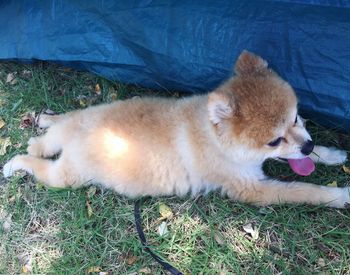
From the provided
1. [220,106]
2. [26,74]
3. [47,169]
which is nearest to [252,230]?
[220,106]

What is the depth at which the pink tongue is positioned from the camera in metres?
3.01

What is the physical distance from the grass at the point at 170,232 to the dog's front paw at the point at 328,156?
0.06 metres

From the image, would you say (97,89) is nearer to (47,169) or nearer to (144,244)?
(47,169)

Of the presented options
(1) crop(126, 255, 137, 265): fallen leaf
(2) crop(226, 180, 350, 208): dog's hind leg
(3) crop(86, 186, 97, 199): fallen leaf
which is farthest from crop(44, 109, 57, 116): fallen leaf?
(2) crop(226, 180, 350, 208): dog's hind leg

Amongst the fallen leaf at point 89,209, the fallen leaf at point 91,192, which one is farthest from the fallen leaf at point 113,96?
the fallen leaf at point 89,209

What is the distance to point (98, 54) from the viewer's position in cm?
348

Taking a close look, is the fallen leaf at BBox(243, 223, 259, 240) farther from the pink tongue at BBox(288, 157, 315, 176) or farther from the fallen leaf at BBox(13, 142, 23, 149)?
the fallen leaf at BBox(13, 142, 23, 149)

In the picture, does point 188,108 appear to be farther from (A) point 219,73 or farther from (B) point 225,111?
(B) point 225,111

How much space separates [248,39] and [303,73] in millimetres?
406

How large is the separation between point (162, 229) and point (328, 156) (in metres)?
1.25

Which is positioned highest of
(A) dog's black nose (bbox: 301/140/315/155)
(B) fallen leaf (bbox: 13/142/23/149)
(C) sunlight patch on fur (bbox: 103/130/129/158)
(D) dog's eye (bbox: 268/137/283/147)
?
(D) dog's eye (bbox: 268/137/283/147)

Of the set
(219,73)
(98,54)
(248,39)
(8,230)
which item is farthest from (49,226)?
(248,39)

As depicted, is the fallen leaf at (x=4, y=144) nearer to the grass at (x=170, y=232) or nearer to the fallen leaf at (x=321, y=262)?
the grass at (x=170, y=232)

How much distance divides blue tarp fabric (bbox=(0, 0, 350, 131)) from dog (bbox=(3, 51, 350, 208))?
206 millimetres
